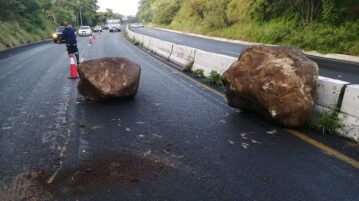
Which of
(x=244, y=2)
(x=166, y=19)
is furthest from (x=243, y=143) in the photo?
(x=166, y=19)

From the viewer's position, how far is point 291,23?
26.9 metres

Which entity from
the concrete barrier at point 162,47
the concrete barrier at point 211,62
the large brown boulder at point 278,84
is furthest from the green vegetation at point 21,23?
the large brown boulder at point 278,84

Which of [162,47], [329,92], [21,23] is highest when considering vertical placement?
[329,92]

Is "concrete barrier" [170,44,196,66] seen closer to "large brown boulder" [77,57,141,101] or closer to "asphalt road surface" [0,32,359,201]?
"large brown boulder" [77,57,141,101]

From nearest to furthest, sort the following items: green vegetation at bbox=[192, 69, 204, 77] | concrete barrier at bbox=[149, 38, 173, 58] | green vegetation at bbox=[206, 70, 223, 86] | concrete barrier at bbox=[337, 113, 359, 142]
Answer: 1. concrete barrier at bbox=[337, 113, 359, 142]
2. green vegetation at bbox=[206, 70, 223, 86]
3. green vegetation at bbox=[192, 69, 204, 77]
4. concrete barrier at bbox=[149, 38, 173, 58]

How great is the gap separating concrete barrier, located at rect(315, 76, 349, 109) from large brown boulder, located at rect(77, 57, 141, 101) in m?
4.09

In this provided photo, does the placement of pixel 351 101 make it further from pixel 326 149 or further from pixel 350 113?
pixel 326 149

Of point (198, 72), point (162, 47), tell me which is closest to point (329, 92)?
point (198, 72)

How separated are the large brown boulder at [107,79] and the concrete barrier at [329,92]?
4.09 m

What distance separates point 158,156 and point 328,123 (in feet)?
8.87

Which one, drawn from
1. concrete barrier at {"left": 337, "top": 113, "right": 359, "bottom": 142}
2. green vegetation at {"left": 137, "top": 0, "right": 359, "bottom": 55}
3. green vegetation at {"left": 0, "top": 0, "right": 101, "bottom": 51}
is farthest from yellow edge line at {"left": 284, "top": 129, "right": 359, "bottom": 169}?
green vegetation at {"left": 0, "top": 0, "right": 101, "bottom": 51}

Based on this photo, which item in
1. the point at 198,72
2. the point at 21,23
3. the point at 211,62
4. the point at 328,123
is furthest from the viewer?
the point at 21,23

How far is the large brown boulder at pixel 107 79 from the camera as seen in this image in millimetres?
7957

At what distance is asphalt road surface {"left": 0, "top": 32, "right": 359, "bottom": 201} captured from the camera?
3.80 metres
